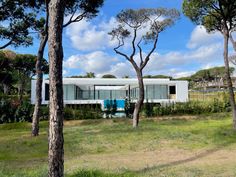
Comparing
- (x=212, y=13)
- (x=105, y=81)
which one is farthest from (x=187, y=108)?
(x=105, y=81)

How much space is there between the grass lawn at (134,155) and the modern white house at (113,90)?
63.8 ft

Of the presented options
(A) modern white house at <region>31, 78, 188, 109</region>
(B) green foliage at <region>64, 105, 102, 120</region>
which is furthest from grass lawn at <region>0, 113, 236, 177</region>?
(A) modern white house at <region>31, 78, 188, 109</region>

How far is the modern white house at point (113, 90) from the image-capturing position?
103 ft

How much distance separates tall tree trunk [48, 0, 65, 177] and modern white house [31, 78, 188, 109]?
83.4 ft

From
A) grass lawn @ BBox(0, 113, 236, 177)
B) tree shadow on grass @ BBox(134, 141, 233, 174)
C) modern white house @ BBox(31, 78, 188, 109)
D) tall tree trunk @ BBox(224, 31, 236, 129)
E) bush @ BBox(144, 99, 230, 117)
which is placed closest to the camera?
grass lawn @ BBox(0, 113, 236, 177)

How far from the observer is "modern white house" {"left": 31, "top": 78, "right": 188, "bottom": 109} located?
31.3 metres

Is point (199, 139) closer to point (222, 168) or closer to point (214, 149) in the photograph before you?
point (214, 149)

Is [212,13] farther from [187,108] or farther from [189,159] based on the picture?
[187,108]

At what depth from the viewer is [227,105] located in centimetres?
2414

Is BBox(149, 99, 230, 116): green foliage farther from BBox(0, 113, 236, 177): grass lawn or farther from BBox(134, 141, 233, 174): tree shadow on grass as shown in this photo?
BBox(134, 141, 233, 174): tree shadow on grass

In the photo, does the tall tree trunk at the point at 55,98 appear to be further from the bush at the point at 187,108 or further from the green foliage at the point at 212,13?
the bush at the point at 187,108

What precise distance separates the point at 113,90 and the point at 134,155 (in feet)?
78.3

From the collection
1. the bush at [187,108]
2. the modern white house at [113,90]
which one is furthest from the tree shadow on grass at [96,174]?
the modern white house at [113,90]

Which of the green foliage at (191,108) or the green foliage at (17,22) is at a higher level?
the green foliage at (17,22)
